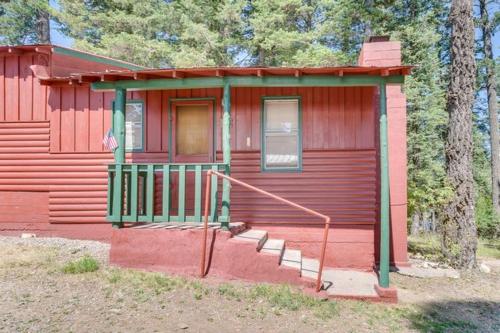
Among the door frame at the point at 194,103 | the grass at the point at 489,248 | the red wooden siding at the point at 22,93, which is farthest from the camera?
the grass at the point at 489,248

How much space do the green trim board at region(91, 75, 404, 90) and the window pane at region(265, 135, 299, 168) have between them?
138 cm

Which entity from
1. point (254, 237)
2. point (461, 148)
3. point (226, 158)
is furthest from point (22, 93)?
point (461, 148)

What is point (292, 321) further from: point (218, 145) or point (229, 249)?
point (218, 145)

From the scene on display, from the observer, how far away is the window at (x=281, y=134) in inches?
261

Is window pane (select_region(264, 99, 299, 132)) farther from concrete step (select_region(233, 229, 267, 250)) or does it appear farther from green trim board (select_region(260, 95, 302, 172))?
concrete step (select_region(233, 229, 267, 250))

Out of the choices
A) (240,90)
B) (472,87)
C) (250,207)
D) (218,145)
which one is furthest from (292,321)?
(472,87)

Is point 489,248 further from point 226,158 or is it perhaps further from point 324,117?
point 226,158

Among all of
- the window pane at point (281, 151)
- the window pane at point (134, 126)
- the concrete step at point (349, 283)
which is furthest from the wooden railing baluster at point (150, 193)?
the concrete step at point (349, 283)

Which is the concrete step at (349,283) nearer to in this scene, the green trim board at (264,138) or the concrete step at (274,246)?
the concrete step at (274,246)

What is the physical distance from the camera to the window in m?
6.63

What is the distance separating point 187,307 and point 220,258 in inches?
38.3

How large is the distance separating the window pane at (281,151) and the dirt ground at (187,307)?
8.26ft

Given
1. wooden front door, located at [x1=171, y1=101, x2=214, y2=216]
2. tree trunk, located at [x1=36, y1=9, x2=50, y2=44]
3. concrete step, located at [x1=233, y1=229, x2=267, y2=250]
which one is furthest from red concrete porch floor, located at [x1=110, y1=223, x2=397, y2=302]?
tree trunk, located at [x1=36, y1=9, x2=50, y2=44]

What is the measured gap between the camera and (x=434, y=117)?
13531 mm
